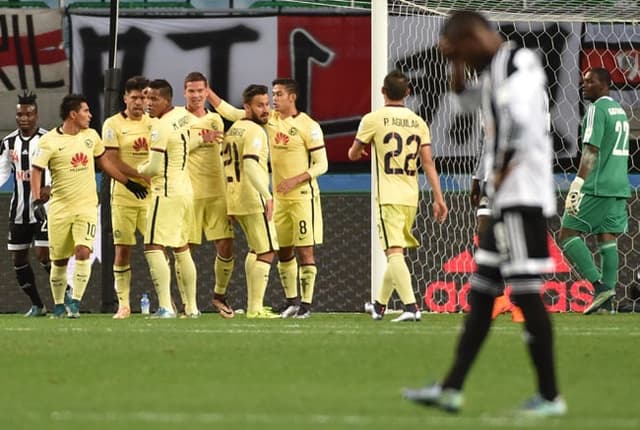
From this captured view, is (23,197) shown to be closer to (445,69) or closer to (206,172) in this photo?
(206,172)

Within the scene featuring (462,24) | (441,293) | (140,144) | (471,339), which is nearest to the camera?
(471,339)

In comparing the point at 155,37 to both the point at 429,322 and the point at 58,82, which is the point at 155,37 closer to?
the point at 58,82

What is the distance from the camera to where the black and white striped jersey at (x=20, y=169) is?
15.7 m

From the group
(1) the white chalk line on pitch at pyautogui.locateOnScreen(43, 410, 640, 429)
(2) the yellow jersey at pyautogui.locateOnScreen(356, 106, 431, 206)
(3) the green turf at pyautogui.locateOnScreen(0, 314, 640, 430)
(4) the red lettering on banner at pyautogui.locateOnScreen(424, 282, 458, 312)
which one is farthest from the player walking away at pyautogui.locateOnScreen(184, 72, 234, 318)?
(1) the white chalk line on pitch at pyautogui.locateOnScreen(43, 410, 640, 429)

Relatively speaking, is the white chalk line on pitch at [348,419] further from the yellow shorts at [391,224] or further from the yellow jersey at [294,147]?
the yellow jersey at [294,147]

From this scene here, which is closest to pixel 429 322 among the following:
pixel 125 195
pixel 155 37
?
pixel 125 195

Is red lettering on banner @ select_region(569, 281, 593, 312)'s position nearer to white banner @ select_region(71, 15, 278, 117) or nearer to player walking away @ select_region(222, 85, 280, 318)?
player walking away @ select_region(222, 85, 280, 318)

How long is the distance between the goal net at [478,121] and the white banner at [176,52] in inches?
60.5

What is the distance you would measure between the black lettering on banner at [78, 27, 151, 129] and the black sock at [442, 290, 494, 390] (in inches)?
438

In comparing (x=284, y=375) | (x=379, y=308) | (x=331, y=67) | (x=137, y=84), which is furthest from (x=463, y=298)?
(x=284, y=375)

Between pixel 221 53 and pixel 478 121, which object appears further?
pixel 221 53

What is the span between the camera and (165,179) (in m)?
13.7

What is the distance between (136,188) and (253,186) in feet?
4.13

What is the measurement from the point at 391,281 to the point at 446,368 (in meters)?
4.64
